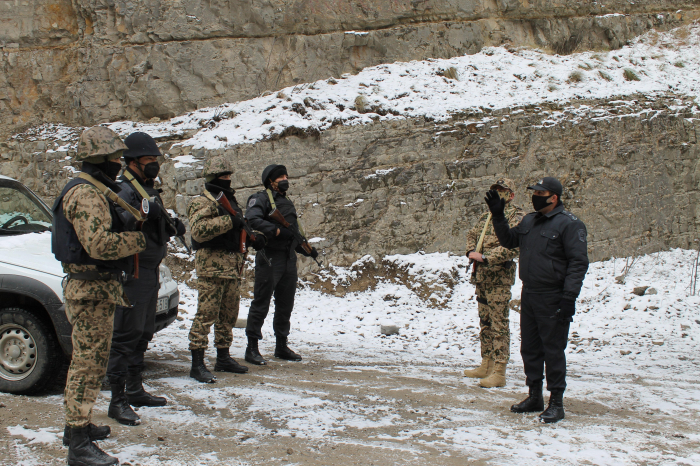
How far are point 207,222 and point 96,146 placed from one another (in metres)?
1.74

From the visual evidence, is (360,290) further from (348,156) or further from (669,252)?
(669,252)

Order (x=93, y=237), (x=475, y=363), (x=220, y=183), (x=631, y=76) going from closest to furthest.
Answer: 1. (x=93, y=237)
2. (x=220, y=183)
3. (x=475, y=363)
4. (x=631, y=76)

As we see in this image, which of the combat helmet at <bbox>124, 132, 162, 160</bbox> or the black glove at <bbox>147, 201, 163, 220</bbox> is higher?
the combat helmet at <bbox>124, 132, 162, 160</bbox>

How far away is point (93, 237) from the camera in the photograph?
3.04 metres

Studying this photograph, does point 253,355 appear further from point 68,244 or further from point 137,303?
point 68,244

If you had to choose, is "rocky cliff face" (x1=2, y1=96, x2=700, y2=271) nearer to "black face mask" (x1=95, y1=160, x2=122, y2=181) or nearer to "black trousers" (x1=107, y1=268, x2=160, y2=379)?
"black trousers" (x1=107, y1=268, x2=160, y2=379)

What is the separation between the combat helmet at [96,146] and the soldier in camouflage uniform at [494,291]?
346 cm

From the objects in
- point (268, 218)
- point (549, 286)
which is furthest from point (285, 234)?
point (549, 286)

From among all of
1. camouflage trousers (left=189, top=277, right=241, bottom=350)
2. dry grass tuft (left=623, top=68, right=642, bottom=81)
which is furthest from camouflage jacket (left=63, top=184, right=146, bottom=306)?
dry grass tuft (left=623, top=68, right=642, bottom=81)

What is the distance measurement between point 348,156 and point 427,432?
7.62 metres

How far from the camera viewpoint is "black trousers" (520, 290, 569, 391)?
4.22m

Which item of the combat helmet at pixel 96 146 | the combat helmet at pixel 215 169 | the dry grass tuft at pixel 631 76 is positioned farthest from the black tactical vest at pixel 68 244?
the dry grass tuft at pixel 631 76

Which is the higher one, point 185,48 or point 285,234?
point 185,48

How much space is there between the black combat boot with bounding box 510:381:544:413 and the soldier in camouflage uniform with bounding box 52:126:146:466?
3082 mm
